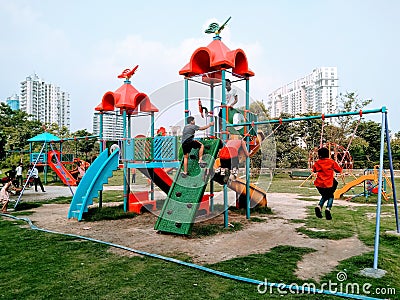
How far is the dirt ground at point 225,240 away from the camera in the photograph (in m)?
5.79

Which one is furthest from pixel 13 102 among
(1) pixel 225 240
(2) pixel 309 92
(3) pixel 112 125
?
(1) pixel 225 240

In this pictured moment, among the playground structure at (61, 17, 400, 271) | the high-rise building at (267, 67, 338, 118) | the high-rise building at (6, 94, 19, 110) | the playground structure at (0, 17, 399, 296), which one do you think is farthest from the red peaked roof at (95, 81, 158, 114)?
the high-rise building at (6, 94, 19, 110)

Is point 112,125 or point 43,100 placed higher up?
point 43,100

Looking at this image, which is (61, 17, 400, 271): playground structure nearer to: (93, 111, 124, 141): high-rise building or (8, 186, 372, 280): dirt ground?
(93, 111, 124, 141): high-rise building

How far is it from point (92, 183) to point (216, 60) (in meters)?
4.94

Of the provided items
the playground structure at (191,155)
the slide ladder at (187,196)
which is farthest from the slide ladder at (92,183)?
the slide ladder at (187,196)

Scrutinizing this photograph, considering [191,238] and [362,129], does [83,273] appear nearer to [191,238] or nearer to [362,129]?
[191,238]

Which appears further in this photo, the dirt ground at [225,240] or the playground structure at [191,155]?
the playground structure at [191,155]

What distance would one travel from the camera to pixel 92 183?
9.66m

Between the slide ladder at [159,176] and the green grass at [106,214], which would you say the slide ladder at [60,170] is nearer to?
the green grass at [106,214]

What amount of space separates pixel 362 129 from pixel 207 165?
2621 centimetres

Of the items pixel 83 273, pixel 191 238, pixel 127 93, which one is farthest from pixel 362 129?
pixel 83 273

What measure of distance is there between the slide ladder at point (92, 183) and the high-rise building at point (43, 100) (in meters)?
63.2

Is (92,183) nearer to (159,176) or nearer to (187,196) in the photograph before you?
(159,176)
